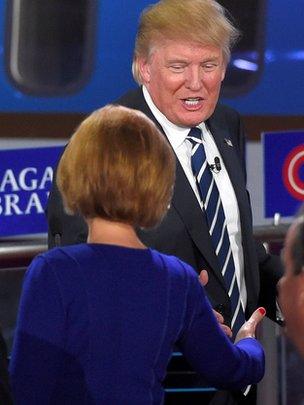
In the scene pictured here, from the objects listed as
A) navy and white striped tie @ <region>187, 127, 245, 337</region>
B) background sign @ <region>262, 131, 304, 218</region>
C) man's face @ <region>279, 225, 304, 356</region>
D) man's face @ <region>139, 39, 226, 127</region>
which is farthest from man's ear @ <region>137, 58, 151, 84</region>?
background sign @ <region>262, 131, 304, 218</region>

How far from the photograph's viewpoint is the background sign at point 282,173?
5.33 meters

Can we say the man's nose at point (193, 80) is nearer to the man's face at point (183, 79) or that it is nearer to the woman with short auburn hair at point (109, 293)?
the man's face at point (183, 79)

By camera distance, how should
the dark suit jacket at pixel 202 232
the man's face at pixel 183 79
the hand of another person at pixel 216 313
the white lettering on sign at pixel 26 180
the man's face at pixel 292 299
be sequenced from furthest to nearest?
the white lettering on sign at pixel 26 180, the man's face at pixel 183 79, the dark suit jacket at pixel 202 232, the hand of another person at pixel 216 313, the man's face at pixel 292 299

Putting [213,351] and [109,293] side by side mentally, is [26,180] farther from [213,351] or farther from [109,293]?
[109,293]

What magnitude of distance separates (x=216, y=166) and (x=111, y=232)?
731mm

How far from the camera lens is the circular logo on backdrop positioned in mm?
5359

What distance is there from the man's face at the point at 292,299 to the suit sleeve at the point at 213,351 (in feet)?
2.53

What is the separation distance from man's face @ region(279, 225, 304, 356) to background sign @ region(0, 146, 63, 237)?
3226 millimetres

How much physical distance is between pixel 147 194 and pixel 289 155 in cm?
278

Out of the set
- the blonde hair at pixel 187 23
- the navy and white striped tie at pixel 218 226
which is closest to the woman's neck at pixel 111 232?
the navy and white striped tie at pixel 218 226

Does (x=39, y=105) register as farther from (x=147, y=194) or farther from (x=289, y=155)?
(x=147, y=194)

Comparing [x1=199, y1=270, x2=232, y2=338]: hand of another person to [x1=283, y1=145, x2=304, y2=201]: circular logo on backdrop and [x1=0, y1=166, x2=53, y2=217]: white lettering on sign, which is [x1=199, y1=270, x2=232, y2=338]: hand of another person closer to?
[x1=0, y1=166, x2=53, y2=217]: white lettering on sign

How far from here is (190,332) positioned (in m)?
2.74

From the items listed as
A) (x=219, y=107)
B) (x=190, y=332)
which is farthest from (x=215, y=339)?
(x=219, y=107)
